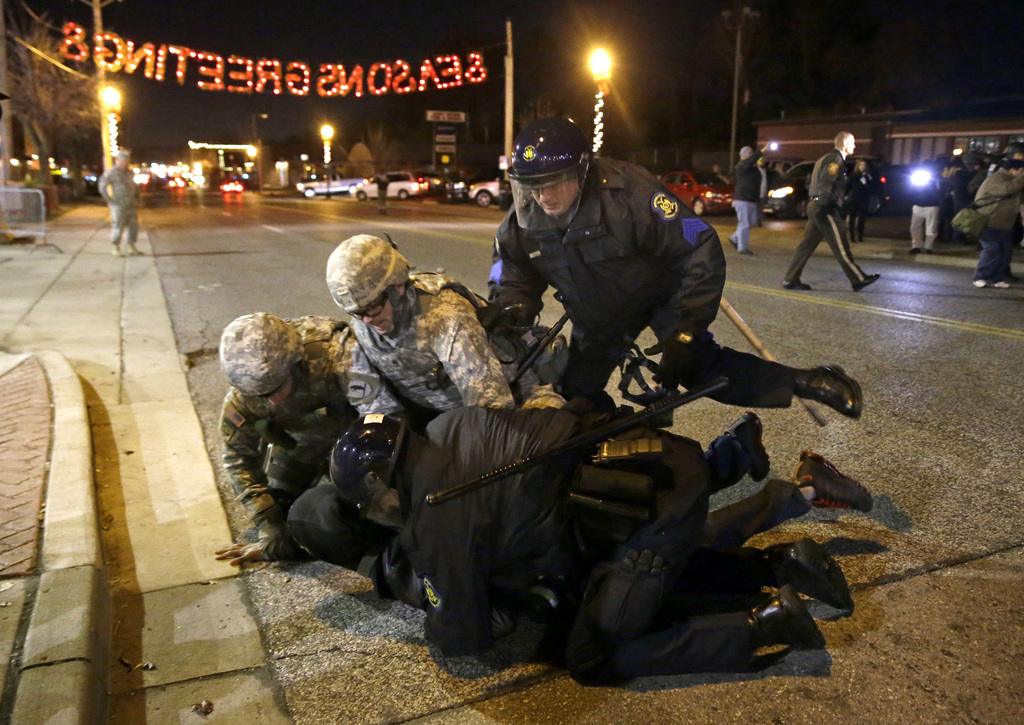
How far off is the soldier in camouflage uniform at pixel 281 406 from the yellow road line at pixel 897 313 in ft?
19.9

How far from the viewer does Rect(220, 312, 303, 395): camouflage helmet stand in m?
3.22

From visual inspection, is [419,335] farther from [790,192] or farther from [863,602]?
[790,192]

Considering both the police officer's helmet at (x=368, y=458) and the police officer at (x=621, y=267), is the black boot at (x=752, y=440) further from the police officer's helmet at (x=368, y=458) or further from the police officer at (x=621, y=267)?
the police officer's helmet at (x=368, y=458)

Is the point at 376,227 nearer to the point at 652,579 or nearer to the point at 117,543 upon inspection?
the point at 117,543

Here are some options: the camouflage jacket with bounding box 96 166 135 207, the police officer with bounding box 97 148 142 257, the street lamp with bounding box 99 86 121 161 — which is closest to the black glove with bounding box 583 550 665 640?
the police officer with bounding box 97 148 142 257

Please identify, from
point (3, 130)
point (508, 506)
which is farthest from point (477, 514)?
point (3, 130)

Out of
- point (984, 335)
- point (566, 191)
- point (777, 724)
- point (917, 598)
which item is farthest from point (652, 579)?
point (984, 335)

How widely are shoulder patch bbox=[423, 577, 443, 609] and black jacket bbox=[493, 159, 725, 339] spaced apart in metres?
1.42

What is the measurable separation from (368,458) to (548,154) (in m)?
1.52

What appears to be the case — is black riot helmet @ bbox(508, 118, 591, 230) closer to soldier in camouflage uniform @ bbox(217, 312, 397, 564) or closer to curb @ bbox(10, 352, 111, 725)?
soldier in camouflage uniform @ bbox(217, 312, 397, 564)

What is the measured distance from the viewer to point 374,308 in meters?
3.12

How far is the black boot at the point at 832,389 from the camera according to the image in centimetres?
350

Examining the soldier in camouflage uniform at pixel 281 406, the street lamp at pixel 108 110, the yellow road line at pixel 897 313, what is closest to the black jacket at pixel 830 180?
the yellow road line at pixel 897 313

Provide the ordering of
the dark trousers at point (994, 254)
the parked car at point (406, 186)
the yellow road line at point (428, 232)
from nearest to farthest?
the dark trousers at point (994, 254)
the yellow road line at point (428, 232)
the parked car at point (406, 186)
